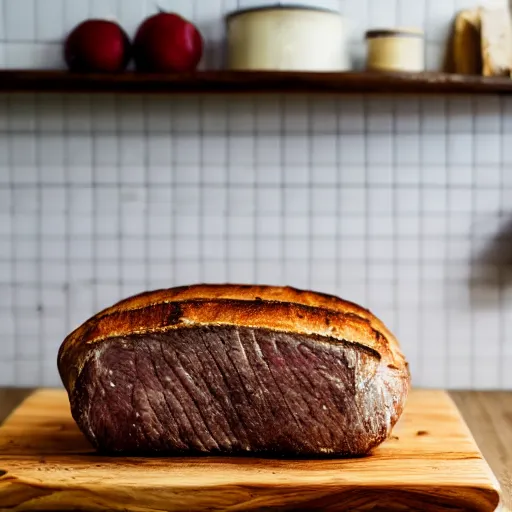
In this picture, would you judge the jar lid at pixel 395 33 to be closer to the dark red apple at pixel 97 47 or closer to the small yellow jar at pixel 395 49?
the small yellow jar at pixel 395 49

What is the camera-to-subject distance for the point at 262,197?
2021 millimetres

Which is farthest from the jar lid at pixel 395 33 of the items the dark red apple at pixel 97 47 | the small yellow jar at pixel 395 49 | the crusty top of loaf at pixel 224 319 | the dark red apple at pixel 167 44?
the crusty top of loaf at pixel 224 319

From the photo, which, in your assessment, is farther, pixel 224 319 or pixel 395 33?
pixel 395 33

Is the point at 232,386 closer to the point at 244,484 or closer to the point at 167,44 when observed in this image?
the point at 244,484

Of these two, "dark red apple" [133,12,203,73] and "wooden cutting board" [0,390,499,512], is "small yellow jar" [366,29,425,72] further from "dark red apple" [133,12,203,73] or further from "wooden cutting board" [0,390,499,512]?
"wooden cutting board" [0,390,499,512]

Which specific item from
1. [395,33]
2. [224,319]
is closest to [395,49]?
[395,33]

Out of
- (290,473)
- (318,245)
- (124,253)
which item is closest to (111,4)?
(124,253)

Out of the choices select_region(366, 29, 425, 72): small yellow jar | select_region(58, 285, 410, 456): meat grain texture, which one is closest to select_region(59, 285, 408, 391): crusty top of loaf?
select_region(58, 285, 410, 456): meat grain texture

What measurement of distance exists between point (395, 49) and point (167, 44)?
47cm

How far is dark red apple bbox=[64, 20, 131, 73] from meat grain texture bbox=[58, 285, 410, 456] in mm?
701

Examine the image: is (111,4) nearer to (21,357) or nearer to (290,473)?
(21,357)

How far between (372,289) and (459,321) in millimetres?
221

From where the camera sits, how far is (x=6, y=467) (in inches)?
49.4

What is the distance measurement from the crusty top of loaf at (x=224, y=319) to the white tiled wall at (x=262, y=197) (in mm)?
627
